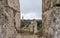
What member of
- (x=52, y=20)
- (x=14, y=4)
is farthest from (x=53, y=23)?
(x=14, y=4)

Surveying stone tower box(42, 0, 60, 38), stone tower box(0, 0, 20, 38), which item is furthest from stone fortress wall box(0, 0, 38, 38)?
stone tower box(42, 0, 60, 38)

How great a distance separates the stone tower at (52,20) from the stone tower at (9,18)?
30cm

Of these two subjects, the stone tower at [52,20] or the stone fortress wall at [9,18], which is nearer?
the stone fortress wall at [9,18]

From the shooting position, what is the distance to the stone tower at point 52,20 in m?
1.65

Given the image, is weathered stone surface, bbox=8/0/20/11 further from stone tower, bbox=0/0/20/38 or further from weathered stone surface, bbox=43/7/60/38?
weathered stone surface, bbox=43/7/60/38

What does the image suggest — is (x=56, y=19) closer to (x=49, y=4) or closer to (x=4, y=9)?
(x=49, y=4)

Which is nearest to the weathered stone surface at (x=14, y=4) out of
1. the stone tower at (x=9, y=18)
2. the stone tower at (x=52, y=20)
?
the stone tower at (x=9, y=18)

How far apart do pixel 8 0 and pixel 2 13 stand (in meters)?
0.15

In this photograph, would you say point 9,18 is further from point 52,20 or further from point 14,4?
point 52,20

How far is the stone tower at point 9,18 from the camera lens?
1.55 meters

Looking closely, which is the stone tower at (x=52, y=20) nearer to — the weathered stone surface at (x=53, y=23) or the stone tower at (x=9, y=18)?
the weathered stone surface at (x=53, y=23)

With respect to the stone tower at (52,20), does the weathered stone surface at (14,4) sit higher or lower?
higher

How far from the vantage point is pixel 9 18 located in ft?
5.23

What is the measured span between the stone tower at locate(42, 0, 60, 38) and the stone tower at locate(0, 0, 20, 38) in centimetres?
30
